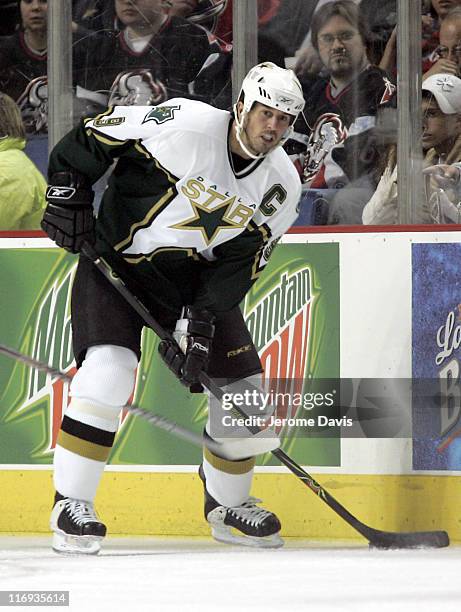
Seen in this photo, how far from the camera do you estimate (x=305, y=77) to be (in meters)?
4.04

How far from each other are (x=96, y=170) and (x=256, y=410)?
78 centimetres

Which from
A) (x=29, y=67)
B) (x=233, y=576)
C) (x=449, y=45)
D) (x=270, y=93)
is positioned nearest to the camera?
(x=233, y=576)

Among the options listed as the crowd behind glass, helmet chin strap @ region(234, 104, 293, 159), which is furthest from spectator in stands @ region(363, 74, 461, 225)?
helmet chin strap @ region(234, 104, 293, 159)

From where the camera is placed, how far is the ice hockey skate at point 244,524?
3.61 m

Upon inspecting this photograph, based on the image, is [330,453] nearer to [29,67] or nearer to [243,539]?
[243,539]

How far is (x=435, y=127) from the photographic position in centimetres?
392

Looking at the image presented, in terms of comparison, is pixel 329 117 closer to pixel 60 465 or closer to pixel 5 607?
pixel 60 465

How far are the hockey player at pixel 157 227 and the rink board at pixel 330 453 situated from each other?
0.36m

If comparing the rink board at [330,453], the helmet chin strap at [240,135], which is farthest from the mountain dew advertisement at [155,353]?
the helmet chin strap at [240,135]

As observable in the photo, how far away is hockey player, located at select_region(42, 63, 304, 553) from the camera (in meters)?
3.32

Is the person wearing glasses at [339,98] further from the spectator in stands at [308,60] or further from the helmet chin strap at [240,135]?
the helmet chin strap at [240,135]

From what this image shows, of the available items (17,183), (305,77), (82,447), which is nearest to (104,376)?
(82,447)

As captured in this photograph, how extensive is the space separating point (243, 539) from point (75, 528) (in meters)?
0.52

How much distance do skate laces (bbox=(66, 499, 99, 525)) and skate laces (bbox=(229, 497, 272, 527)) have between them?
44 centimetres
